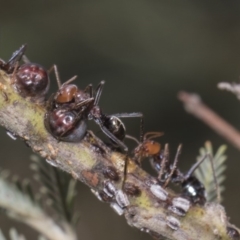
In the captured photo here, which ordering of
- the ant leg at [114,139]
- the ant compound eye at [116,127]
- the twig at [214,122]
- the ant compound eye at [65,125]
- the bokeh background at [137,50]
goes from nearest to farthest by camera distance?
the ant compound eye at [65,125] → the ant leg at [114,139] → the ant compound eye at [116,127] → the twig at [214,122] → the bokeh background at [137,50]

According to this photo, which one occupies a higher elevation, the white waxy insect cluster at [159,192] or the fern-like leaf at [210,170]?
the fern-like leaf at [210,170]

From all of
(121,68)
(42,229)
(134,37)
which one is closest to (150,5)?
(134,37)

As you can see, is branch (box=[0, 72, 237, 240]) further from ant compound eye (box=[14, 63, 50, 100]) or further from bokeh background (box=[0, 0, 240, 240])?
bokeh background (box=[0, 0, 240, 240])

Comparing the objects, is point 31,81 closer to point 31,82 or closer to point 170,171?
point 31,82

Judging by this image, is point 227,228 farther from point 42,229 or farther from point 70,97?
point 42,229

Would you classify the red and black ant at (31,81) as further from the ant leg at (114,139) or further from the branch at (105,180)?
the ant leg at (114,139)

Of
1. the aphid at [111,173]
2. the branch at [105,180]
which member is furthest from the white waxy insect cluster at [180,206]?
the aphid at [111,173]
